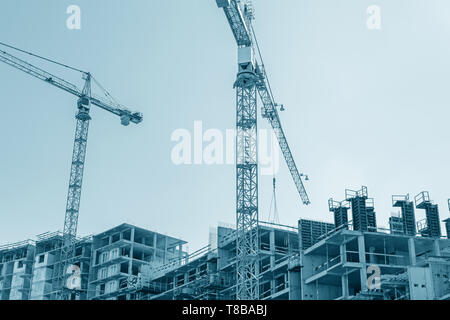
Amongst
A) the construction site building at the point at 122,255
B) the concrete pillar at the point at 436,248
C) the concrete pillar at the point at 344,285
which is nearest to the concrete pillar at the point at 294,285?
the concrete pillar at the point at 344,285

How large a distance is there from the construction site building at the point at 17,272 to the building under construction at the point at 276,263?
0.70 feet

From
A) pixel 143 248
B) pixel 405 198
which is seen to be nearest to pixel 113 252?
pixel 143 248

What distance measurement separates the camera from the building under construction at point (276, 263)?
65.7 meters

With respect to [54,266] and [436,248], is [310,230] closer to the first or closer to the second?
[436,248]

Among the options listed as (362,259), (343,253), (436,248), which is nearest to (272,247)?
(343,253)

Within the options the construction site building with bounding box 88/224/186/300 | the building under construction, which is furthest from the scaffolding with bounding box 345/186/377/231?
the construction site building with bounding box 88/224/186/300

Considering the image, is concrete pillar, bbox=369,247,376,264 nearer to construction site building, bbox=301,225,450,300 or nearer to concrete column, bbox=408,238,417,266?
construction site building, bbox=301,225,450,300

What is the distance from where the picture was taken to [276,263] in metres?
83.4

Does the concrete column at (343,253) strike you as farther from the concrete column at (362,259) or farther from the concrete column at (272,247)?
the concrete column at (272,247)
